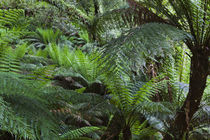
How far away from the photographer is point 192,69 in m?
1.50

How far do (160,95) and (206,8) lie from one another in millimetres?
1333

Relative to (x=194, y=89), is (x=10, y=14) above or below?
above

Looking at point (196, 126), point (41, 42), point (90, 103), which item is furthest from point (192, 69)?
point (41, 42)

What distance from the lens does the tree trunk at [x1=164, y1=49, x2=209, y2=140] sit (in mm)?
1418

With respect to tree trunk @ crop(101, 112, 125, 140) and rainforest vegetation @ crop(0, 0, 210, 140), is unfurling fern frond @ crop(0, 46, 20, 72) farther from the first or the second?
tree trunk @ crop(101, 112, 125, 140)

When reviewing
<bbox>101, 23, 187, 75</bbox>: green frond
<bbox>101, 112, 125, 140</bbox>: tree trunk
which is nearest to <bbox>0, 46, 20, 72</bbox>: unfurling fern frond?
<bbox>101, 23, 187, 75</bbox>: green frond

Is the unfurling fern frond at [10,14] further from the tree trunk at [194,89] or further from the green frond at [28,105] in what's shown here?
the tree trunk at [194,89]

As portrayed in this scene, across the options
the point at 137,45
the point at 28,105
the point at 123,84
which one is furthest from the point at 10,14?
the point at 123,84

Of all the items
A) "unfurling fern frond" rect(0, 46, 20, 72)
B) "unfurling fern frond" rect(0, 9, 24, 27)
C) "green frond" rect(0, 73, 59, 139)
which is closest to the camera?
"green frond" rect(0, 73, 59, 139)

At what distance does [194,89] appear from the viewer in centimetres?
147

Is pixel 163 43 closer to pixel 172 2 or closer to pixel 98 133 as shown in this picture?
pixel 172 2

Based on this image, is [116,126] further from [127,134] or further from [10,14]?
[10,14]

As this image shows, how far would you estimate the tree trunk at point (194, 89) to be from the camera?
1.42m

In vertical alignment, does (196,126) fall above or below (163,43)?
below
